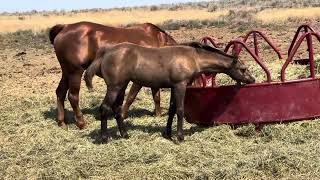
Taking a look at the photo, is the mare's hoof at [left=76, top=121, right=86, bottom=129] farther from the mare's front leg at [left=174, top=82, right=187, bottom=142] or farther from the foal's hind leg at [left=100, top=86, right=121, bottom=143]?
the mare's front leg at [left=174, top=82, right=187, bottom=142]

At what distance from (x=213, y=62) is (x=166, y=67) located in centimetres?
A: 63

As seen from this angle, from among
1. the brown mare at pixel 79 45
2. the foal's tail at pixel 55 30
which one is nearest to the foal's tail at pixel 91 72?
the brown mare at pixel 79 45

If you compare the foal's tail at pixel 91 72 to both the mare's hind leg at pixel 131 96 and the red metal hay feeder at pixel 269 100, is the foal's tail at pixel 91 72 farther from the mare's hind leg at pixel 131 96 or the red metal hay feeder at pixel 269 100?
the mare's hind leg at pixel 131 96

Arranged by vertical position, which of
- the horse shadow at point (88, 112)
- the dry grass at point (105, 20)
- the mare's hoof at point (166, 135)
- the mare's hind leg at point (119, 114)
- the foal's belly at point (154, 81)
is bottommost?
the dry grass at point (105, 20)

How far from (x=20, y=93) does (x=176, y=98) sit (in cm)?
630

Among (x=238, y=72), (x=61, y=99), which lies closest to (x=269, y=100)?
(x=238, y=72)

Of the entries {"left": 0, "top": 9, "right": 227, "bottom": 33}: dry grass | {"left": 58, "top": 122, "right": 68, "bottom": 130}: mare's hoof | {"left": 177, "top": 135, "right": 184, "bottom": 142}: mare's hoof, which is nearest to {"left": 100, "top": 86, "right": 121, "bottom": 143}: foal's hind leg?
{"left": 177, "top": 135, "right": 184, "bottom": 142}: mare's hoof

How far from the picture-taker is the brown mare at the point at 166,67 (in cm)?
666

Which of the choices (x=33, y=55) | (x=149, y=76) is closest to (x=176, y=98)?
(x=149, y=76)

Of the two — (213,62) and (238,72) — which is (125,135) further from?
(238,72)

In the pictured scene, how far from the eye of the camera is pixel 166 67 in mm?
6699

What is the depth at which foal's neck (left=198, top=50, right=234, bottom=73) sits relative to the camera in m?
6.79

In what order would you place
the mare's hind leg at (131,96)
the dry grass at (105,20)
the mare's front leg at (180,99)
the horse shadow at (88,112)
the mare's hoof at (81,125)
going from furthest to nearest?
the dry grass at (105,20)
the horse shadow at (88,112)
the mare's hind leg at (131,96)
the mare's hoof at (81,125)
the mare's front leg at (180,99)

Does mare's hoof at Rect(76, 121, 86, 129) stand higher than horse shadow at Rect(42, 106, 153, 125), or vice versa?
mare's hoof at Rect(76, 121, 86, 129)
